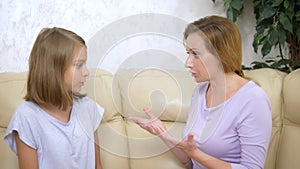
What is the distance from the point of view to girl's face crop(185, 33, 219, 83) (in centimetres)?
122

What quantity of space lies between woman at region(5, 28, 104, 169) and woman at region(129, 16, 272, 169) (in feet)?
0.83

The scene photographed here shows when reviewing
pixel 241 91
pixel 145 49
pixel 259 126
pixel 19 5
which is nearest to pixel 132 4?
pixel 145 49

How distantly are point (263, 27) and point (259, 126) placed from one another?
2.57 ft

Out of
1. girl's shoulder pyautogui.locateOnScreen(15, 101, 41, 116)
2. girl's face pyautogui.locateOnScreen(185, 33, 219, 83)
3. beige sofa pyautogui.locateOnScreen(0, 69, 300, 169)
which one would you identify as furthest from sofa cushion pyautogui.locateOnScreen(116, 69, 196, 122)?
girl's shoulder pyautogui.locateOnScreen(15, 101, 41, 116)

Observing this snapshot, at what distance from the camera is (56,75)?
3.98ft

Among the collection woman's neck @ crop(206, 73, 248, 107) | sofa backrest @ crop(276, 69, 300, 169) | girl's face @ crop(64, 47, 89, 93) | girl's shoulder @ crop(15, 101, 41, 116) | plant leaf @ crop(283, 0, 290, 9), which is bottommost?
sofa backrest @ crop(276, 69, 300, 169)

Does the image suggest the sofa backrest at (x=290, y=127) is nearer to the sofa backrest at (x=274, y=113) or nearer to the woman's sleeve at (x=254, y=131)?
the sofa backrest at (x=274, y=113)

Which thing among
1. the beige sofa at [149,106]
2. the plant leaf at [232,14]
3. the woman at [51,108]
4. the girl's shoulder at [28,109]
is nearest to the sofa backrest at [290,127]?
the beige sofa at [149,106]

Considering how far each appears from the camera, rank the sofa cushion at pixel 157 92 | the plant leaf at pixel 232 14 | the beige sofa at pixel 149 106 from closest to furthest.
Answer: the beige sofa at pixel 149 106
the sofa cushion at pixel 157 92
the plant leaf at pixel 232 14

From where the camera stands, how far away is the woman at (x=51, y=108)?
1.21 m

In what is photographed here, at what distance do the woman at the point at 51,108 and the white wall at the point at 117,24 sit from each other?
484 mm

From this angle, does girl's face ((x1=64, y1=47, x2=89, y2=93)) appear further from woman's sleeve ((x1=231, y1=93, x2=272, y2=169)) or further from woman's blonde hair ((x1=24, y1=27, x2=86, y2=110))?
woman's sleeve ((x1=231, y1=93, x2=272, y2=169))

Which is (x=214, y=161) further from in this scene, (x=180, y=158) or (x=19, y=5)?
(x=19, y=5)

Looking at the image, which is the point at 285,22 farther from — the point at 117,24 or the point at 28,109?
the point at 28,109
